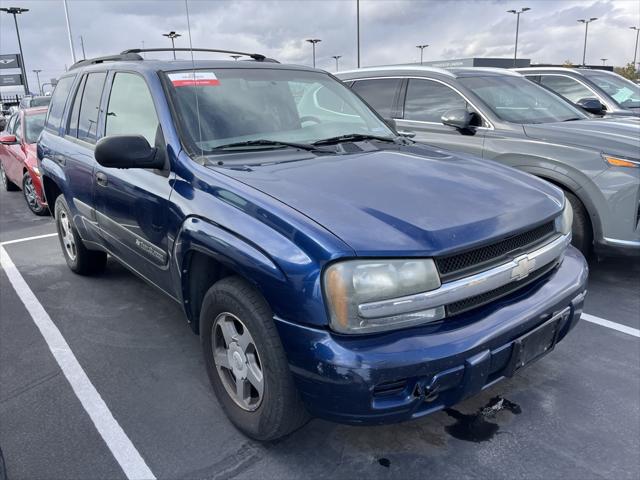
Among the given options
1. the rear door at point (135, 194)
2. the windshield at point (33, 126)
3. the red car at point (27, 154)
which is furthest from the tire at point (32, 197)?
the rear door at point (135, 194)

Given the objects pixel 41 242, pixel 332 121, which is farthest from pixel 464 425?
pixel 41 242

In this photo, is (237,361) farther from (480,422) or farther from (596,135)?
(596,135)

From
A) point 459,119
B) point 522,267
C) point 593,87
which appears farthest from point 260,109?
point 593,87

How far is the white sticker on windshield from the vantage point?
3.08 m

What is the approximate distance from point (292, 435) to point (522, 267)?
1.39 m

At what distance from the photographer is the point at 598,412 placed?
9.00ft

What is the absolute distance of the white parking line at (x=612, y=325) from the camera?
12.0 ft

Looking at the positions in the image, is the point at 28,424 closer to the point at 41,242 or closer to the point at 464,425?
the point at 464,425

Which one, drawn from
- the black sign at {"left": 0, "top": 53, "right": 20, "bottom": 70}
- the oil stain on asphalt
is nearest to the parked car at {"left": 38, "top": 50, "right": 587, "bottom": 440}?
the oil stain on asphalt

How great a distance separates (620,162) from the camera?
13.4 ft

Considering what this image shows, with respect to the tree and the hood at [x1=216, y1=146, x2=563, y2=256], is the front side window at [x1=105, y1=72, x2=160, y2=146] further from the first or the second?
the tree

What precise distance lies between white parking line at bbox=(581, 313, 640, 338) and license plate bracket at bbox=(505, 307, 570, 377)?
152 centimetres

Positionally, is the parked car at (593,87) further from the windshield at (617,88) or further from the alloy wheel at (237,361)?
the alloy wheel at (237,361)

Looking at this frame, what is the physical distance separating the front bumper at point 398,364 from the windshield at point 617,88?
777 centimetres
